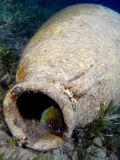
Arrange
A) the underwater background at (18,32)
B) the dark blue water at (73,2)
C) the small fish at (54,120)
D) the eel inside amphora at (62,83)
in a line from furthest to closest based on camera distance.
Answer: the dark blue water at (73,2) < the underwater background at (18,32) < the small fish at (54,120) < the eel inside amphora at (62,83)

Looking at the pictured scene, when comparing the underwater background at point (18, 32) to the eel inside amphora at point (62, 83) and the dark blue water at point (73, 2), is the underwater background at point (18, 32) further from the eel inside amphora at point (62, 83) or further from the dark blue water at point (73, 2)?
the eel inside amphora at point (62, 83)

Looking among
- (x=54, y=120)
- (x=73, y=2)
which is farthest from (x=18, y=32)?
(x=54, y=120)

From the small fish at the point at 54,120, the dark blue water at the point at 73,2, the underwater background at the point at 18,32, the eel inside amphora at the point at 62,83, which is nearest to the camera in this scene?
the eel inside amphora at the point at 62,83

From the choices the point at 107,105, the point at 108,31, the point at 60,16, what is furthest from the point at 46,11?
the point at 107,105

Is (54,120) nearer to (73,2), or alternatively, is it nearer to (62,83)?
(62,83)

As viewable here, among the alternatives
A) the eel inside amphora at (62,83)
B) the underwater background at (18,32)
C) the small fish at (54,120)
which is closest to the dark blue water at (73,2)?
the underwater background at (18,32)

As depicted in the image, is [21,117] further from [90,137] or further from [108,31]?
[108,31]

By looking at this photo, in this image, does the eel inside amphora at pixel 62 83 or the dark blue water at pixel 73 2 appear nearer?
the eel inside amphora at pixel 62 83
